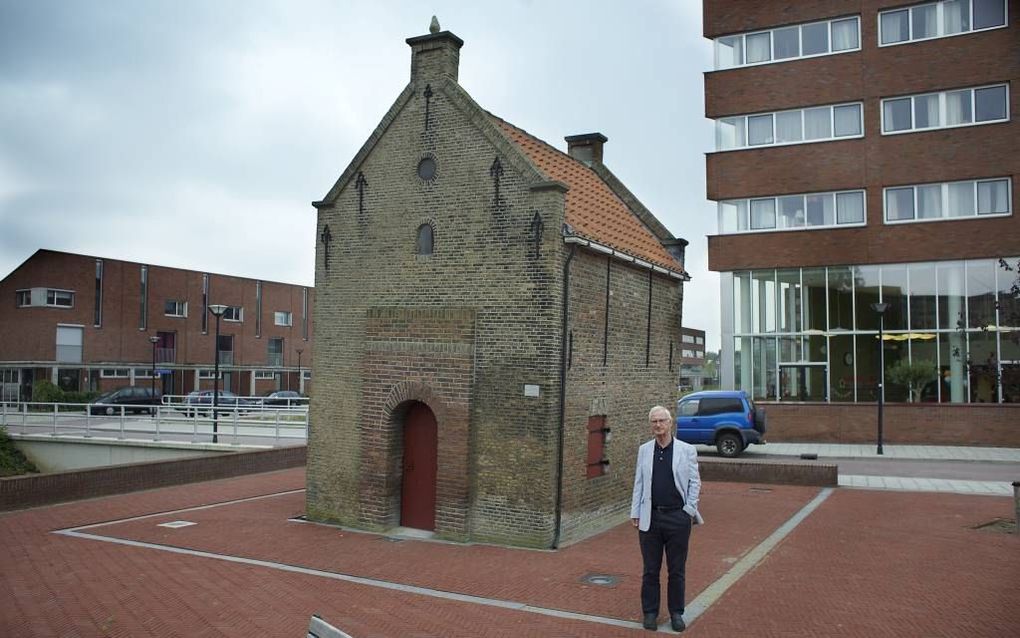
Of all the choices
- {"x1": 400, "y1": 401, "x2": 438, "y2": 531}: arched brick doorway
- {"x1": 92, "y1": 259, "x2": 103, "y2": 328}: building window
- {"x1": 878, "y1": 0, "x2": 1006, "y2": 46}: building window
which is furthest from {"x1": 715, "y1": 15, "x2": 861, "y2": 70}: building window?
{"x1": 92, "y1": 259, "x2": 103, "y2": 328}: building window

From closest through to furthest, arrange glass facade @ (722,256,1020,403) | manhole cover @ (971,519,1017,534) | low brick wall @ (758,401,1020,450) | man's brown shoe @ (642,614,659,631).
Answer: man's brown shoe @ (642,614,659,631) < manhole cover @ (971,519,1017,534) < low brick wall @ (758,401,1020,450) < glass facade @ (722,256,1020,403)

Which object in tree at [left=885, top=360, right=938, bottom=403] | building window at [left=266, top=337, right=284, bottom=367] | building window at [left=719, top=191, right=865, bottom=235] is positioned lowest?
tree at [left=885, top=360, right=938, bottom=403]

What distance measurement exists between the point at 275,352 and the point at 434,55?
5361 cm

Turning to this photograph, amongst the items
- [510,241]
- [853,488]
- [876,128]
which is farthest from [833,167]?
[510,241]

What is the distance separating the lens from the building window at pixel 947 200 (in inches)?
1086

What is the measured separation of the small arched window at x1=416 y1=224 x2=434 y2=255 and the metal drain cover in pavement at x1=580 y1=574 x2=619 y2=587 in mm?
5679

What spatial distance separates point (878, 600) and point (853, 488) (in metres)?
9.45

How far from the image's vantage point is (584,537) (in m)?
12.6

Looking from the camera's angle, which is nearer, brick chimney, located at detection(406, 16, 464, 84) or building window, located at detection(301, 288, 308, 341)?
brick chimney, located at detection(406, 16, 464, 84)

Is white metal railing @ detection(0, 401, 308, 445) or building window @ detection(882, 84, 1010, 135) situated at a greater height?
building window @ detection(882, 84, 1010, 135)

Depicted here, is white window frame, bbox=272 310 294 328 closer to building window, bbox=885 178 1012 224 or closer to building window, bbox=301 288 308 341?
building window, bbox=301 288 308 341

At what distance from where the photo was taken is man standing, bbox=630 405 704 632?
7.86 metres

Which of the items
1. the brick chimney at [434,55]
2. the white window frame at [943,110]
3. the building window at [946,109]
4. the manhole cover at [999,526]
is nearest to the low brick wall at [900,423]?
the white window frame at [943,110]

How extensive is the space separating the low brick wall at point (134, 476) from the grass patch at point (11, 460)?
36.3 ft
